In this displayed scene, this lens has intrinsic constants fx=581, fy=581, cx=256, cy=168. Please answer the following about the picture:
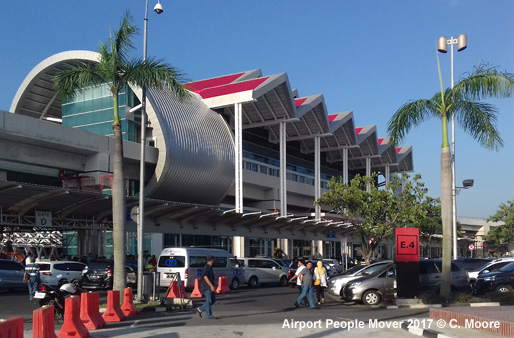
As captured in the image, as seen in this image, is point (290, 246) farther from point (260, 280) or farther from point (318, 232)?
point (260, 280)

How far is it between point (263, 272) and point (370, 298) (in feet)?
40.3

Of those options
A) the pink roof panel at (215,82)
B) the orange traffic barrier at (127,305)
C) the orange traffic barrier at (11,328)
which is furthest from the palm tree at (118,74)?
the pink roof panel at (215,82)

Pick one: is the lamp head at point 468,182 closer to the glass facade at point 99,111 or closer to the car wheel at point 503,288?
the car wheel at point 503,288

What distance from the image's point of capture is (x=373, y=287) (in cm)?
1969

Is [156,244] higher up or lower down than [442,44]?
lower down

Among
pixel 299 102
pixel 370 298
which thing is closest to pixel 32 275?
pixel 370 298

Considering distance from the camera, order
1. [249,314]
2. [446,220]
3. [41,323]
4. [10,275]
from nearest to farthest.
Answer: [41,323], [249,314], [446,220], [10,275]

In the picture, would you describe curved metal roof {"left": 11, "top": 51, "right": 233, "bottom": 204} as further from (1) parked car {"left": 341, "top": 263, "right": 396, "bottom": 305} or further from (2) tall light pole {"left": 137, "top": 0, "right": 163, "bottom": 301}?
(1) parked car {"left": 341, "top": 263, "right": 396, "bottom": 305}

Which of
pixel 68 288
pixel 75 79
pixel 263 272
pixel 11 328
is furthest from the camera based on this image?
pixel 263 272

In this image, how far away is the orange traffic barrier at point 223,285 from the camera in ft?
81.9

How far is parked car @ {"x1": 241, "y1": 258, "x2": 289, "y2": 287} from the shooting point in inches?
1204

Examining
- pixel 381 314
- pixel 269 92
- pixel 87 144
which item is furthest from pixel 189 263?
pixel 269 92

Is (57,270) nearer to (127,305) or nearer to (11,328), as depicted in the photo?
(127,305)

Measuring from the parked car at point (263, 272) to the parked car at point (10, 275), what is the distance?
433 inches
